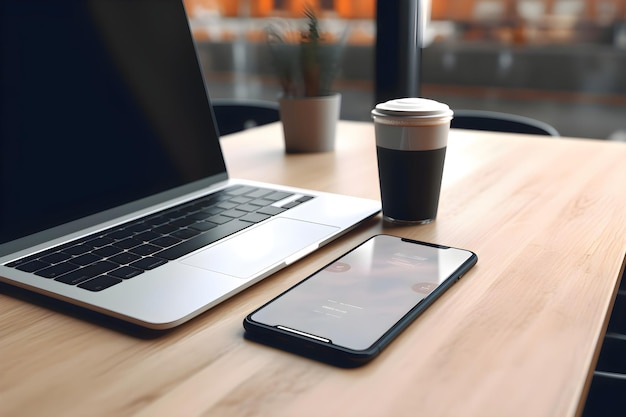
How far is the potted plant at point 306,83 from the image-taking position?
1.25 m

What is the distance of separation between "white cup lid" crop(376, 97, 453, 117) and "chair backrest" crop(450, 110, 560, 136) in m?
0.81

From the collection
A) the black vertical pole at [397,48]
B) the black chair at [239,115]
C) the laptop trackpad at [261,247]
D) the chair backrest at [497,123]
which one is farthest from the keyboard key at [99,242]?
the black vertical pole at [397,48]

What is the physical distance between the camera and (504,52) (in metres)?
2.02

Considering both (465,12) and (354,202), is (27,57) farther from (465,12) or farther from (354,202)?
(465,12)

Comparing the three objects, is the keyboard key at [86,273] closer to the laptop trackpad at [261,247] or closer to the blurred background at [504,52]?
the laptop trackpad at [261,247]

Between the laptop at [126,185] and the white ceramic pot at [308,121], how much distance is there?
31cm

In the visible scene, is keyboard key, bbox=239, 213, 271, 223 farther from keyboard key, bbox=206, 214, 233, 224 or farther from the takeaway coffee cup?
the takeaway coffee cup

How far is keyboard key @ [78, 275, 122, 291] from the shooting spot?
0.61 metres

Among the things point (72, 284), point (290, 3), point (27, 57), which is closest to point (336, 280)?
point (72, 284)

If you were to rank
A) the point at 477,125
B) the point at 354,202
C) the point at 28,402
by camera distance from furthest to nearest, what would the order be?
the point at 477,125, the point at 354,202, the point at 28,402

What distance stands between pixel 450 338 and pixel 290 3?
1.84 meters

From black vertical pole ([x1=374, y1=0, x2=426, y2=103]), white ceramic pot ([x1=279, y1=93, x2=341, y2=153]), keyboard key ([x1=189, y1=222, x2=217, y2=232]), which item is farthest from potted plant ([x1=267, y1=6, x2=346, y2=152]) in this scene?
black vertical pole ([x1=374, y1=0, x2=426, y2=103])

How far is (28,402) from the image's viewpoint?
0.46 m

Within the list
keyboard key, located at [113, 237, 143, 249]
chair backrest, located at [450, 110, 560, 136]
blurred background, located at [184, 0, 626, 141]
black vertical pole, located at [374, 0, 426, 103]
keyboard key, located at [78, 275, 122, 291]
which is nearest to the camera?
keyboard key, located at [78, 275, 122, 291]
